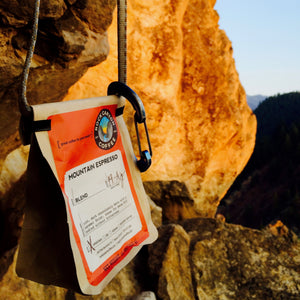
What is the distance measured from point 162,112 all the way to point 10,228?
2773mm

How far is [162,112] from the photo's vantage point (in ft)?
13.5

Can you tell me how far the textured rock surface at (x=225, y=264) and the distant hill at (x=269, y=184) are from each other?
3095cm

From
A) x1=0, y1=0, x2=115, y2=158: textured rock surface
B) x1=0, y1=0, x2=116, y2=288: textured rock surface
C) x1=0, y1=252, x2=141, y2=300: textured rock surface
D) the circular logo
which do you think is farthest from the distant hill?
the circular logo

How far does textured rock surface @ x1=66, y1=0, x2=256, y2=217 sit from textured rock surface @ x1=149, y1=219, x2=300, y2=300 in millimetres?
1638

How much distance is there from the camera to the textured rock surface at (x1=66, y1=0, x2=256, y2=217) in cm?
385

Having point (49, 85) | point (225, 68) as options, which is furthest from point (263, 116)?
point (49, 85)

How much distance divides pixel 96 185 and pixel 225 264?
1.62 m

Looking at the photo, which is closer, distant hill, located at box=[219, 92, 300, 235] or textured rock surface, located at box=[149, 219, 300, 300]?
textured rock surface, located at box=[149, 219, 300, 300]

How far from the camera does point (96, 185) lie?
94cm

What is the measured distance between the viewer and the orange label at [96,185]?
0.86m

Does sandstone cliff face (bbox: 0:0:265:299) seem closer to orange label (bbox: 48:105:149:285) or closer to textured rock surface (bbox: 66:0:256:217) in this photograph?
textured rock surface (bbox: 66:0:256:217)

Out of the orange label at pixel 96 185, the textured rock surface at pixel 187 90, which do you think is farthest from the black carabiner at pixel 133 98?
the textured rock surface at pixel 187 90

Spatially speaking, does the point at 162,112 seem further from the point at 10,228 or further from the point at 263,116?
the point at 263,116

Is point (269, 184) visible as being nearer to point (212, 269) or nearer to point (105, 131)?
point (212, 269)
